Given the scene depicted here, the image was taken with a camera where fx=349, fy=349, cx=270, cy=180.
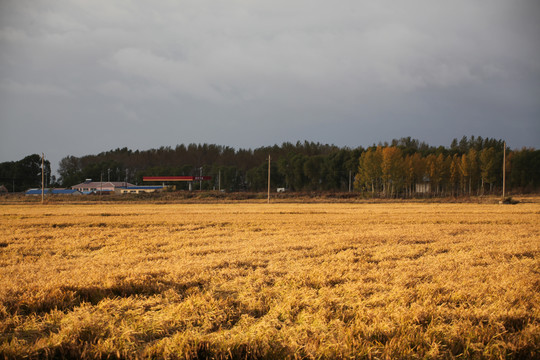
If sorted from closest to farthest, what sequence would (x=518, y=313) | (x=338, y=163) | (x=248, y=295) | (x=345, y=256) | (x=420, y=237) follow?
(x=518, y=313) → (x=248, y=295) → (x=345, y=256) → (x=420, y=237) → (x=338, y=163)

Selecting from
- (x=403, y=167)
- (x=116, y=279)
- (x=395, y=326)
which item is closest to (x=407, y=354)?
(x=395, y=326)

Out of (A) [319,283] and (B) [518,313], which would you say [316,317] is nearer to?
(A) [319,283]

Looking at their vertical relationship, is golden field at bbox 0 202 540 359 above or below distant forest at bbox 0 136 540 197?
below

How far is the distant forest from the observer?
8312cm

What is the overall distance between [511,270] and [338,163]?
10260cm

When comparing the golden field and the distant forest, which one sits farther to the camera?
the distant forest

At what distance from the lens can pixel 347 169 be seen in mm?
104688

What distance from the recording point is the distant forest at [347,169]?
83125 millimetres

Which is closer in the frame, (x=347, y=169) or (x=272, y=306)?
(x=272, y=306)

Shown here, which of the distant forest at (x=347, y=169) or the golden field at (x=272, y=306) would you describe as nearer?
the golden field at (x=272, y=306)

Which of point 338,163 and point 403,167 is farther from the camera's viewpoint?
point 338,163

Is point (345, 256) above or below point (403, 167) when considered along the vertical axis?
below

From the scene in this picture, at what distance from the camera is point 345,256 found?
7.88 metres

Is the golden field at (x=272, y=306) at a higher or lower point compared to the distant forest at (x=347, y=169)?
lower
